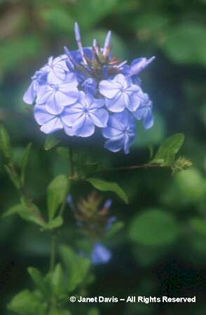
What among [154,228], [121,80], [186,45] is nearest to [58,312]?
[154,228]

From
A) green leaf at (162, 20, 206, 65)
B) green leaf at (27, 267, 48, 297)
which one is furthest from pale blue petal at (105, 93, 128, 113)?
green leaf at (162, 20, 206, 65)

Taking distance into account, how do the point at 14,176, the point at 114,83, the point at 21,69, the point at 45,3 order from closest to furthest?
the point at 114,83 < the point at 14,176 < the point at 45,3 < the point at 21,69

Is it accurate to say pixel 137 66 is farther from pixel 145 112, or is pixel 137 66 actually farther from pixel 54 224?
pixel 54 224

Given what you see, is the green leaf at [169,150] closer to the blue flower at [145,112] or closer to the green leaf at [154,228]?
the blue flower at [145,112]

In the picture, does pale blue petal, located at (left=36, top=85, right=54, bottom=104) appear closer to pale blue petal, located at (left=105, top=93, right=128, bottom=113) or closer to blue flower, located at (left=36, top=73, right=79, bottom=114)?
blue flower, located at (left=36, top=73, right=79, bottom=114)

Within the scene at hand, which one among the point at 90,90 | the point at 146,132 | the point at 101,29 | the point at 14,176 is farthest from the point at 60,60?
the point at 101,29

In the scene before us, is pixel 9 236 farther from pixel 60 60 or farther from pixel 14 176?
pixel 60 60

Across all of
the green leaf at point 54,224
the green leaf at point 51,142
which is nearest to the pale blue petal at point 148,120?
the green leaf at point 51,142

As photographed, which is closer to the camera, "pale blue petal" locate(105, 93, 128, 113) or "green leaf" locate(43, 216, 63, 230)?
"pale blue petal" locate(105, 93, 128, 113)
